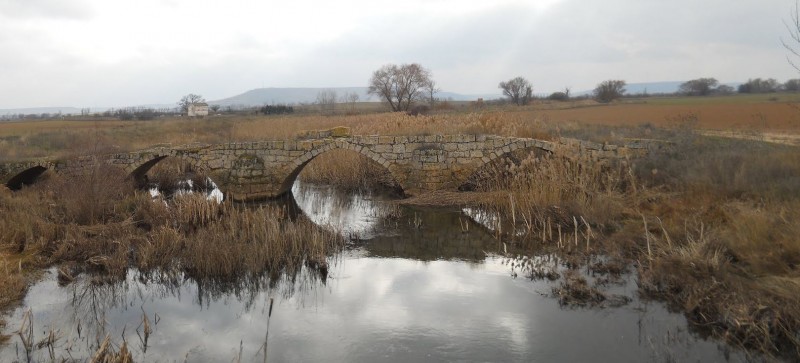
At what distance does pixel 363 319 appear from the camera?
693 cm

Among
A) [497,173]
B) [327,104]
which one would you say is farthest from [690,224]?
[327,104]

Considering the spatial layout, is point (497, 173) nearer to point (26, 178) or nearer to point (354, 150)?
point (354, 150)

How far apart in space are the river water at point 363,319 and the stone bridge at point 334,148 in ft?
14.8

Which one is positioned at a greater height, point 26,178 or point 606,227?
point 26,178

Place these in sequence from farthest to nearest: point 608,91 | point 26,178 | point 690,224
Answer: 1. point 608,91
2. point 26,178
3. point 690,224

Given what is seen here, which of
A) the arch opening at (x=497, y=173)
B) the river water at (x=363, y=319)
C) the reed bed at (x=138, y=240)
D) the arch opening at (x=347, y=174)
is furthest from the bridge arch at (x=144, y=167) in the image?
the arch opening at (x=497, y=173)

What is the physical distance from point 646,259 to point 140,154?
42.2 feet

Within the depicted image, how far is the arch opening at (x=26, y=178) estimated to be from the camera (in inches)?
585

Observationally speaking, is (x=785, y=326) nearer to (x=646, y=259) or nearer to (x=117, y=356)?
(x=646, y=259)

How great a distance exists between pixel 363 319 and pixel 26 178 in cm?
1359

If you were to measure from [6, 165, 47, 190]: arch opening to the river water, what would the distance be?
8.25 metres

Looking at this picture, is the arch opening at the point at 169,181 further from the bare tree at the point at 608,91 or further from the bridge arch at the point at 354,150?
the bare tree at the point at 608,91

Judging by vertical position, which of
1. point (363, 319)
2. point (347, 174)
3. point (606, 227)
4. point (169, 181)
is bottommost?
point (363, 319)

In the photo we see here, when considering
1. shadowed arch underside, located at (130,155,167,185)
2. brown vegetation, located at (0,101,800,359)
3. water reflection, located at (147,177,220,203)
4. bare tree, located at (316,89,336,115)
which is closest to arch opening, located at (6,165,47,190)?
brown vegetation, located at (0,101,800,359)
